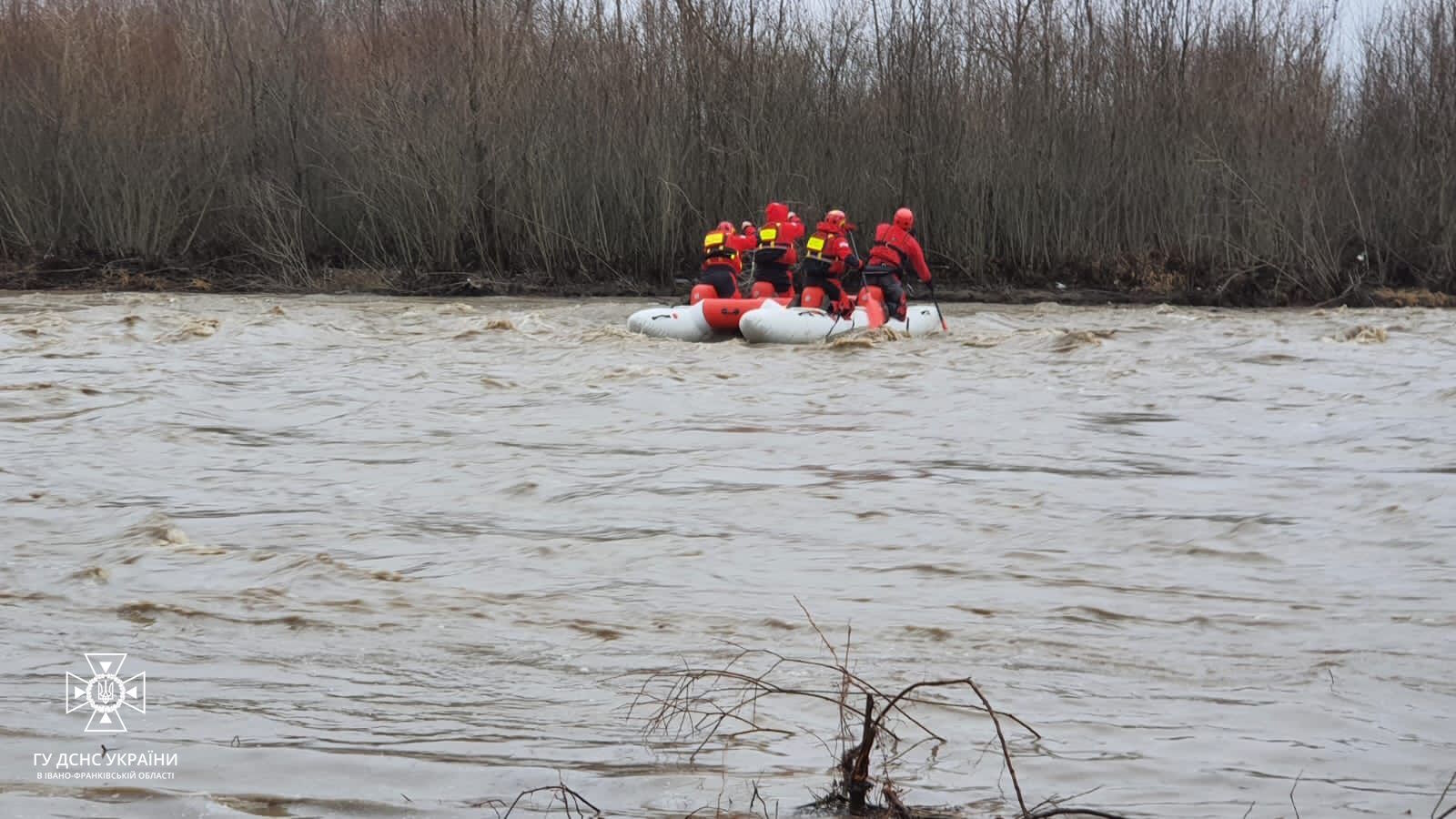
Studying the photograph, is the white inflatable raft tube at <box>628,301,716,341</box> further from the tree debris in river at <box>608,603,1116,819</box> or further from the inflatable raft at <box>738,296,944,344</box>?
the tree debris in river at <box>608,603,1116,819</box>

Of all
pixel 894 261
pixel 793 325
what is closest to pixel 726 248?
pixel 793 325

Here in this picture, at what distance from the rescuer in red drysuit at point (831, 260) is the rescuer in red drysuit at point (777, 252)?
0.48m

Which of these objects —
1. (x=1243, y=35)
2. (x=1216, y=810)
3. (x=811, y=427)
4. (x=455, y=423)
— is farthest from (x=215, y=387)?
(x=1243, y=35)

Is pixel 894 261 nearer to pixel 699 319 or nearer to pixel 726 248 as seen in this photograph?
pixel 726 248

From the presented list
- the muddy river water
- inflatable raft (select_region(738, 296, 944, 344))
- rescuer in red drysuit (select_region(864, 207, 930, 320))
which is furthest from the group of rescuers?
the muddy river water

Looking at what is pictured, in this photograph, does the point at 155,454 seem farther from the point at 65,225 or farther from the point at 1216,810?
the point at 65,225

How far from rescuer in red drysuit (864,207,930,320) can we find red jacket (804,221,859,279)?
33cm

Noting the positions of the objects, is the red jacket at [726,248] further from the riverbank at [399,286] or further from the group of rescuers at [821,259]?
the riverbank at [399,286]

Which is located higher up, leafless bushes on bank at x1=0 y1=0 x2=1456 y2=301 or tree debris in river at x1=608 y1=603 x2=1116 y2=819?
leafless bushes on bank at x1=0 y1=0 x2=1456 y2=301

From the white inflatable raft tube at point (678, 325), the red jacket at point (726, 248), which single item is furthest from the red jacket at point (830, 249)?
the white inflatable raft tube at point (678, 325)

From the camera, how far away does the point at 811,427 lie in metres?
10.4

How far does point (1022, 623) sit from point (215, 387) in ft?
27.0

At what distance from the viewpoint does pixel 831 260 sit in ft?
50.0

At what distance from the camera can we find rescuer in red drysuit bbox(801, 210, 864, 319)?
1520cm
